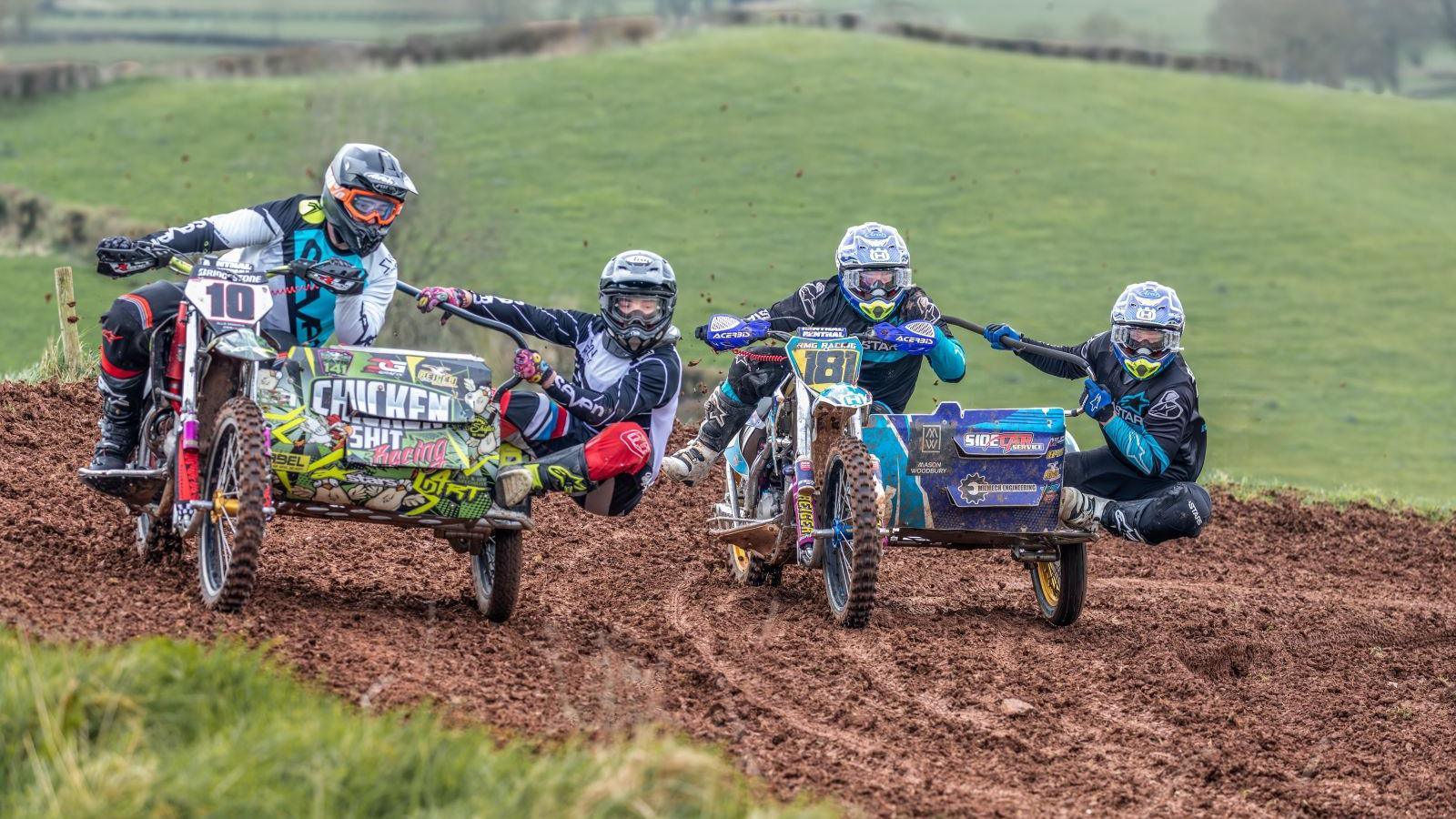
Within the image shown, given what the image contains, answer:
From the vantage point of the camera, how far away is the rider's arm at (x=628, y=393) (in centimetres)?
1016

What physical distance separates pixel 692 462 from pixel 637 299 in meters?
2.06

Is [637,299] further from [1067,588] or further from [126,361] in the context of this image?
[1067,588]

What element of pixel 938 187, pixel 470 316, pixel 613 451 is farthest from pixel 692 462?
pixel 938 187

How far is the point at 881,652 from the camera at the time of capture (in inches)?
396

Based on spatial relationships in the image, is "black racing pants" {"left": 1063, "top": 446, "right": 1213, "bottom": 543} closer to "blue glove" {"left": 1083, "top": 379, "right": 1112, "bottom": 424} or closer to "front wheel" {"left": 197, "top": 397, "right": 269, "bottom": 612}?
"blue glove" {"left": 1083, "top": 379, "right": 1112, "bottom": 424}

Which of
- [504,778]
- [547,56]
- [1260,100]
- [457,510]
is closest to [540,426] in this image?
[457,510]

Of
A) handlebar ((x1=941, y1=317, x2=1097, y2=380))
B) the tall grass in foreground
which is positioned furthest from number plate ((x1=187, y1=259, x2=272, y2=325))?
handlebar ((x1=941, y1=317, x2=1097, y2=380))

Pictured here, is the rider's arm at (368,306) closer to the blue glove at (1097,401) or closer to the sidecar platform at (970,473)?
the sidecar platform at (970,473)

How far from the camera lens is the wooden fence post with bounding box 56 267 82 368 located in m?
16.0

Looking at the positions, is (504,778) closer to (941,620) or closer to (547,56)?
(941,620)

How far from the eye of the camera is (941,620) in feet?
37.1

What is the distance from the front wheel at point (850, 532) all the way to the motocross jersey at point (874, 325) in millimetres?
1477

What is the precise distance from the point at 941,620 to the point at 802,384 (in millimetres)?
1814

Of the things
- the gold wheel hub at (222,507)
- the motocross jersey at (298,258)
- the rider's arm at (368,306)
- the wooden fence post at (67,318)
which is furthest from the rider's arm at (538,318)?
the wooden fence post at (67,318)
